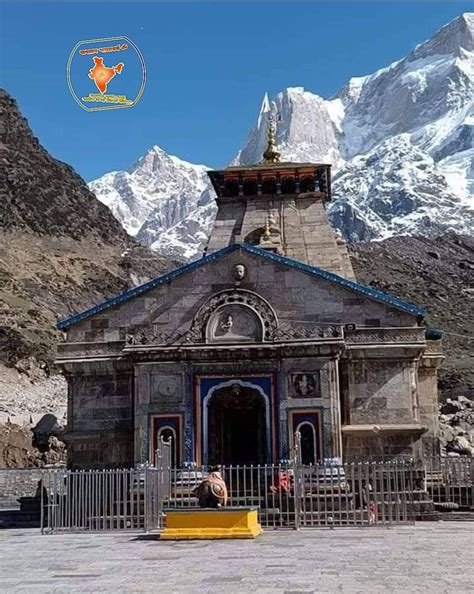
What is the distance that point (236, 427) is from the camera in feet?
98.6

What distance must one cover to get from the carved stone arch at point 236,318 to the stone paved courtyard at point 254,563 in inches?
311

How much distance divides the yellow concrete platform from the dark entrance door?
7684 millimetres

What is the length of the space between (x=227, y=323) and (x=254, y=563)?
13.3 m

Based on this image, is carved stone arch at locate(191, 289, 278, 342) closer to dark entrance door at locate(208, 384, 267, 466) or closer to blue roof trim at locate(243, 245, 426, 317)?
blue roof trim at locate(243, 245, 426, 317)

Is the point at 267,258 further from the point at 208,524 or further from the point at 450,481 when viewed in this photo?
the point at 208,524

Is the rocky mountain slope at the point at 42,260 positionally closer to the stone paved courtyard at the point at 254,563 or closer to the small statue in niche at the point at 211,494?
the small statue in niche at the point at 211,494

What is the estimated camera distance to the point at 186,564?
15.5 meters

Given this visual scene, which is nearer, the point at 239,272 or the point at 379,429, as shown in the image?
the point at 379,429

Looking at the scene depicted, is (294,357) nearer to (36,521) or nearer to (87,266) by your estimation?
(36,521)

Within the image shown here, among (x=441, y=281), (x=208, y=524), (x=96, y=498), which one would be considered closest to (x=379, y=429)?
(x=96, y=498)

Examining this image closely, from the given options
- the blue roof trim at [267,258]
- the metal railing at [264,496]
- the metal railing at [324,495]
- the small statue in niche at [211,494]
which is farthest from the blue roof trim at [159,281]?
the small statue in niche at [211,494]

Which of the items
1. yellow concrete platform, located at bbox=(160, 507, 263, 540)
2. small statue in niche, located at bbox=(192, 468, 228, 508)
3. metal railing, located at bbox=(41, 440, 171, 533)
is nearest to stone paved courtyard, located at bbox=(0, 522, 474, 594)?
yellow concrete platform, located at bbox=(160, 507, 263, 540)

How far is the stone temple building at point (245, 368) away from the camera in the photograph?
27.3m

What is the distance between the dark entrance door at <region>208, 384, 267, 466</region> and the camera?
A: 1096 inches
